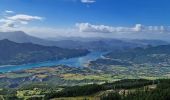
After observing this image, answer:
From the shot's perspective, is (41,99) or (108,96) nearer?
(108,96)

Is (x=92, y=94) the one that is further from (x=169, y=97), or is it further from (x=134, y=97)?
(x=169, y=97)

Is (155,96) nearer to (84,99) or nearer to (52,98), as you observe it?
(84,99)

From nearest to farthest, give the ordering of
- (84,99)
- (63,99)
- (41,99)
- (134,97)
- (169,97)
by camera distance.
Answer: (169,97)
(134,97)
(84,99)
(63,99)
(41,99)

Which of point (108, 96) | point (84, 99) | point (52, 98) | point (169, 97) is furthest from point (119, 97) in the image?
point (52, 98)

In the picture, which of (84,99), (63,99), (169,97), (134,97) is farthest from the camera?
(63,99)

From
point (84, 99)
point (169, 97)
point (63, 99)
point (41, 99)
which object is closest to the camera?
point (169, 97)

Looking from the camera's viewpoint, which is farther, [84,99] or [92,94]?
[92,94]

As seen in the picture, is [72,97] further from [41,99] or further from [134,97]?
[134,97]

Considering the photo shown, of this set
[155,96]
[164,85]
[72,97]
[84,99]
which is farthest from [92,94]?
[155,96]

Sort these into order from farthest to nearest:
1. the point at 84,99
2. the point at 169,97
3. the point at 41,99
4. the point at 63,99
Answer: the point at 41,99, the point at 63,99, the point at 84,99, the point at 169,97
